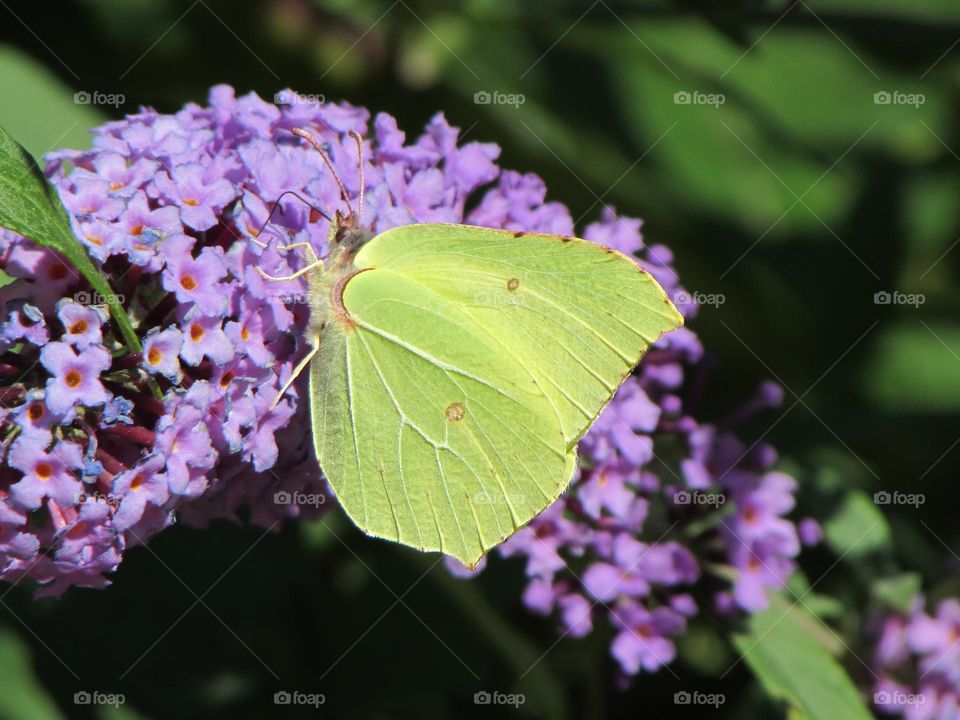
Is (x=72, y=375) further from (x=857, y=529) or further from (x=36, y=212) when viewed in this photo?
(x=857, y=529)

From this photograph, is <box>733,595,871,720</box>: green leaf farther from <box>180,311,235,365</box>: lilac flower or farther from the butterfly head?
<box>180,311,235,365</box>: lilac flower

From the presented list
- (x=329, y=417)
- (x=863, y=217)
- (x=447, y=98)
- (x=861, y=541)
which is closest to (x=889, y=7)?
(x=863, y=217)

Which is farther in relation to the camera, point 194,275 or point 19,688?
point 19,688

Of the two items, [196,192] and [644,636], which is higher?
[196,192]

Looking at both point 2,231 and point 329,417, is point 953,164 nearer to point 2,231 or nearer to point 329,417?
point 329,417

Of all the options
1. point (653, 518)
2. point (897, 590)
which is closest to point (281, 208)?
point (653, 518)
